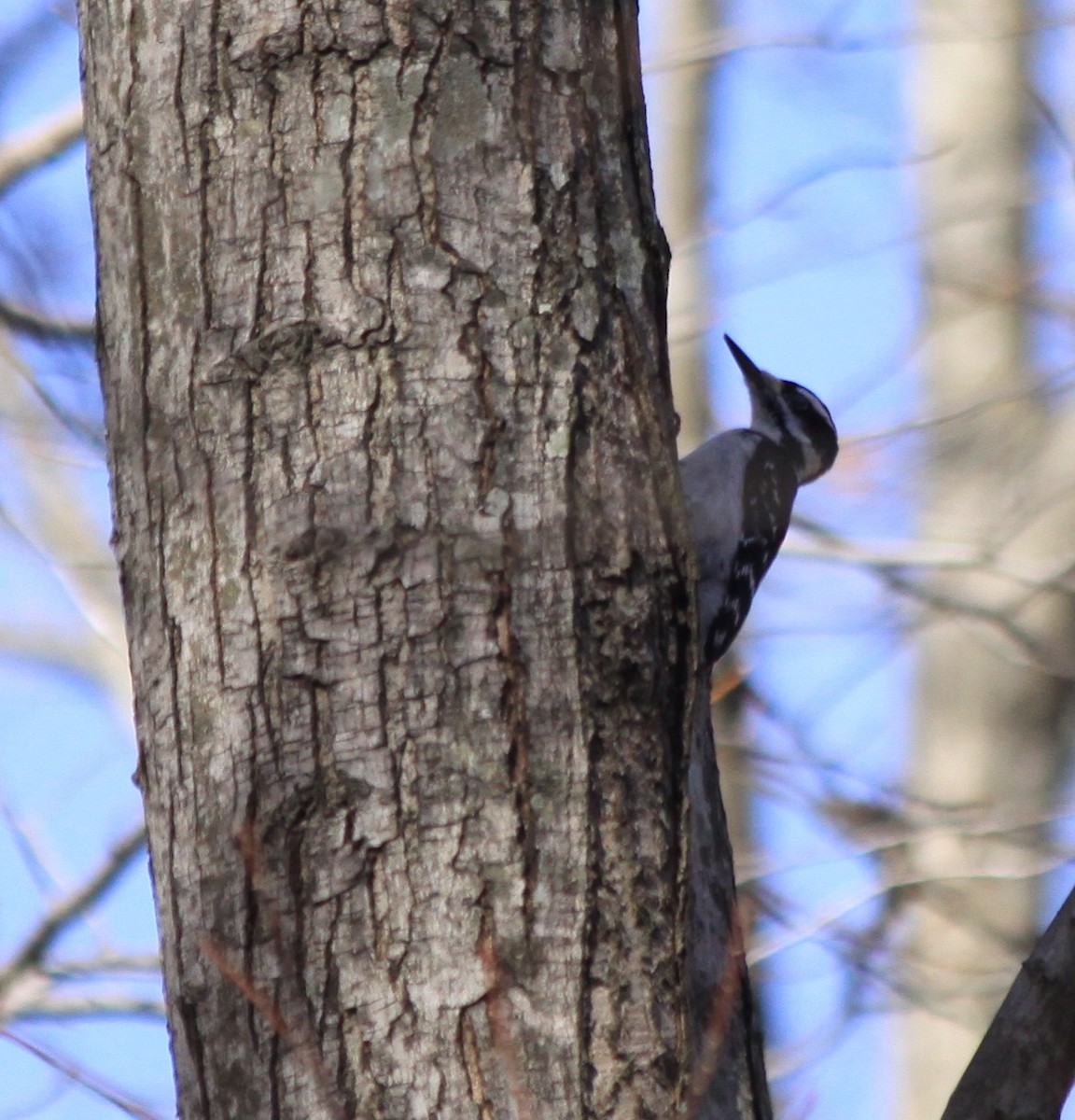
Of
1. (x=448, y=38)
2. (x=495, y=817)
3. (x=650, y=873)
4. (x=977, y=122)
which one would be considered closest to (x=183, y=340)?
(x=448, y=38)

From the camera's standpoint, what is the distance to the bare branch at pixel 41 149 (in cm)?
663

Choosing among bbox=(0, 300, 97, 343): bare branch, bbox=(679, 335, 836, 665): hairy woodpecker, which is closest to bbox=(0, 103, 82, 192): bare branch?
bbox=(0, 300, 97, 343): bare branch

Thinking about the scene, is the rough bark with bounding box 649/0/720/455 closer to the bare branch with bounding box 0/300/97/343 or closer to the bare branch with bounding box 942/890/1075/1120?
the bare branch with bounding box 0/300/97/343

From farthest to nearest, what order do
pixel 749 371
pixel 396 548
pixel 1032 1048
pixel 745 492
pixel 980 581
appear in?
pixel 980 581
pixel 749 371
pixel 745 492
pixel 1032 1048
pixel 396 548

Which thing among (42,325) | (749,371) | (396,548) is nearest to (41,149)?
(42,325)

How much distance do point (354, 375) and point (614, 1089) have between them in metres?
1.17

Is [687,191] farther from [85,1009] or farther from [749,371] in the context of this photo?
[85,1009]

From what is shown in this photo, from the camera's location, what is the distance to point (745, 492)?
239 inches

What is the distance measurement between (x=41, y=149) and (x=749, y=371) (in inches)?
121

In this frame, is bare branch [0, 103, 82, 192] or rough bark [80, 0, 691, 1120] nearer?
rough bark [80, 0, 691, 1120]

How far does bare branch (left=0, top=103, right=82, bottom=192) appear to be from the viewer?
6.63m

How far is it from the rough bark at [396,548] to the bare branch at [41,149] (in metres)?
3.95

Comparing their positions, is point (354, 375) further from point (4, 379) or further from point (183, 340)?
point (4, 379)

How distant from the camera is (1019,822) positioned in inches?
304
